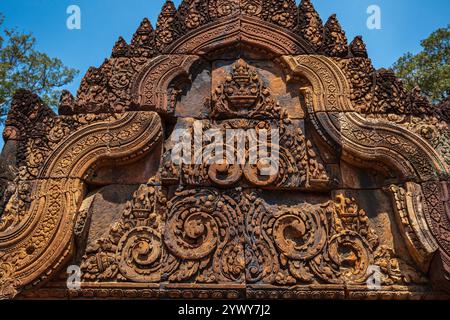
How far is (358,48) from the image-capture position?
482 cm

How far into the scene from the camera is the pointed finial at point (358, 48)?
480 cm

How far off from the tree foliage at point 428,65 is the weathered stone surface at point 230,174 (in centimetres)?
835

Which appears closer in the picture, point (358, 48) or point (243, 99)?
point (243, 99)

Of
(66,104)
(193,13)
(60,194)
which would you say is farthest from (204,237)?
(193,13)

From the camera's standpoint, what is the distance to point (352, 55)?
4.83 m

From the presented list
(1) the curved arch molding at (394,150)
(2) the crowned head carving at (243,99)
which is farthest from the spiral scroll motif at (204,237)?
(1) the curved arch molding at (394,150)

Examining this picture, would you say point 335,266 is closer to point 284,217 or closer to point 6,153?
point 284,217

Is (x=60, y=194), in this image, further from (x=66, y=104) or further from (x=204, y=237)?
(x=204, y=237)

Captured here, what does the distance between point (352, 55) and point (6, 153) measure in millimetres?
3768

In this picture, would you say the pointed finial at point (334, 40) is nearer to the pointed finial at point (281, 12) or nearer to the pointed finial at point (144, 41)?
the pointed finial at point (281, 12)

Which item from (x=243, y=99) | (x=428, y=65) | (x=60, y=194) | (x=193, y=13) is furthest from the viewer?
(x=428, y=65)

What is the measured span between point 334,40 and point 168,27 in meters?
1.84

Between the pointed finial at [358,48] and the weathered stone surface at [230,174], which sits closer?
the weathered stone surface at [230,174]
